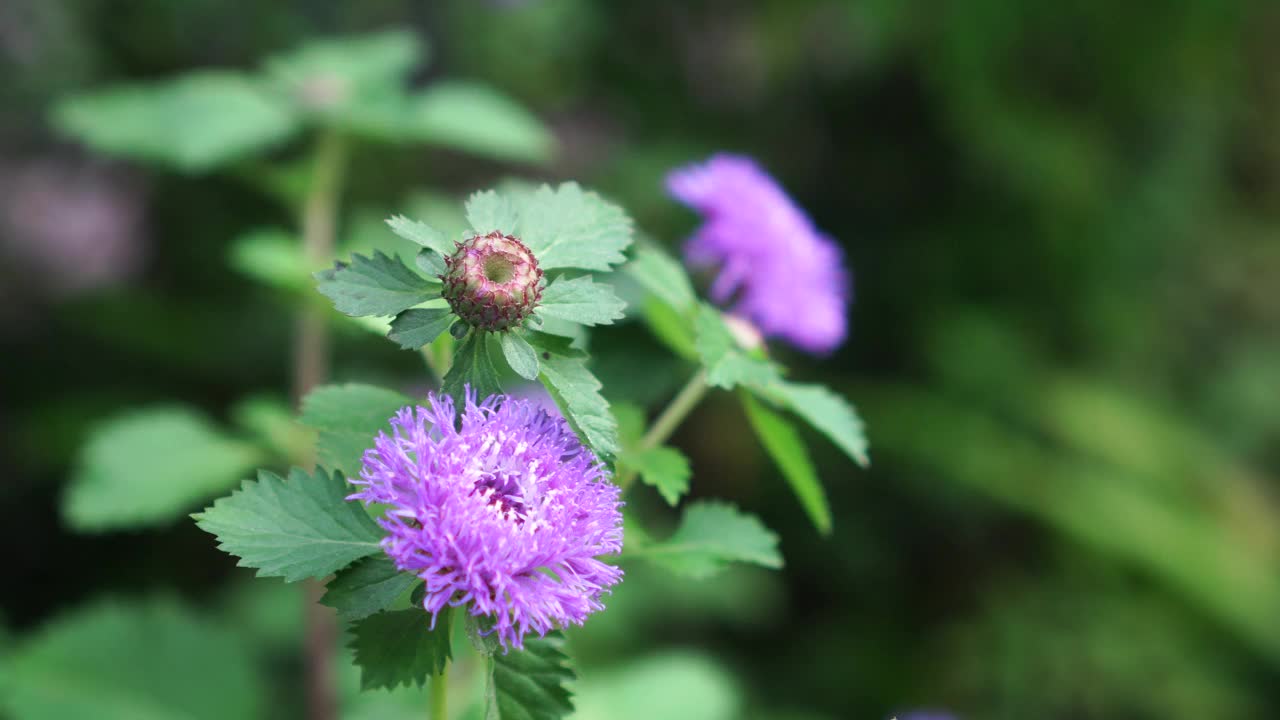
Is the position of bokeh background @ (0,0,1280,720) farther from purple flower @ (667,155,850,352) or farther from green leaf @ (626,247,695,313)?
green leaf @ (626,247,695,313)

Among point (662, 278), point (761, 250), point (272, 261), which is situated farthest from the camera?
point (272, 261)

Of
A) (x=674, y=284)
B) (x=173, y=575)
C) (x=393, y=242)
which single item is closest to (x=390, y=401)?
(x=674, y=284)

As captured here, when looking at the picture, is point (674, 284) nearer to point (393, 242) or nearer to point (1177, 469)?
point (393, 242)

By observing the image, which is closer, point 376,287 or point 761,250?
point 376,287

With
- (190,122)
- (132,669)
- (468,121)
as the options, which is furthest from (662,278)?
(132,669)

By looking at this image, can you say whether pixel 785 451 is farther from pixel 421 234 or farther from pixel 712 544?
pixel 421 234

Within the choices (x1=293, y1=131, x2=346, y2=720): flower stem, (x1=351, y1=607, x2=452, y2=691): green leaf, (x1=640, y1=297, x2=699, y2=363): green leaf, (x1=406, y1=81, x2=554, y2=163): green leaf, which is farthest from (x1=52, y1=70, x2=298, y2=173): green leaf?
(x1=351, y1=607, x2=452, y2=691): green leaf
